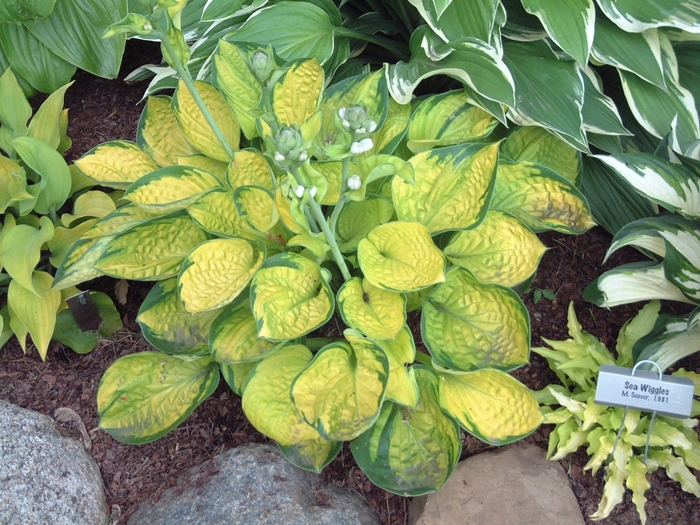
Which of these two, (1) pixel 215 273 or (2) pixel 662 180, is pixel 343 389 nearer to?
(1) pixel 215 273

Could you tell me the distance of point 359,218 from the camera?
135 centimetres

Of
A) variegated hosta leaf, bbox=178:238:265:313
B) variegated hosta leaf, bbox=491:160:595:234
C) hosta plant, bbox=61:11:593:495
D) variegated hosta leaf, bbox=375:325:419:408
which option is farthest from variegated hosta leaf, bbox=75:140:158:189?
variegated hosta leaf, bbox=491:160:595:234

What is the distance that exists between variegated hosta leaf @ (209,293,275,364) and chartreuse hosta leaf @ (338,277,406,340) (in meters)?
0.21

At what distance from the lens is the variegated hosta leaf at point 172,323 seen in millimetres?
1282

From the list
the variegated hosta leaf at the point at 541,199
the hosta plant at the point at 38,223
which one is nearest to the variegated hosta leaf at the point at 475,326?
the variegated hosta leaf at the point at 541,199

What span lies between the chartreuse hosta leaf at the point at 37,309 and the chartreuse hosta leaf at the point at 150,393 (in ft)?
0.70

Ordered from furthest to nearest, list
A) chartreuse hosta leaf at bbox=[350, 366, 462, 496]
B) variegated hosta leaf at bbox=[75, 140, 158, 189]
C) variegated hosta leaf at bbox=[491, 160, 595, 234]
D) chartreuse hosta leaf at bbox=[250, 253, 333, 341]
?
variegated hosta leaf at bbox=[75, 140, 158, 189], variegated hosta leaf at bbox=[491, 160, 595, 234], chartreuse hosta leaf at bbox=[350, 366, 462, 496], chartreuse hosta leaf at bbox=[250, 253, 333, 341]

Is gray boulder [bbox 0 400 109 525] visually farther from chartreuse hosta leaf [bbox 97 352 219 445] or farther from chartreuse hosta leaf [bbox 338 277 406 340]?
chartreuse hosta leaf [bbox 338 277 406 340]

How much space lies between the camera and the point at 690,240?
1.31 meters

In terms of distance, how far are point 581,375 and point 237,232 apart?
848mm

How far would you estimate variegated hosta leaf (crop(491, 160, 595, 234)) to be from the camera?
1329 millimetres

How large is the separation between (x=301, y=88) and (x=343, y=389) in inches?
26.5

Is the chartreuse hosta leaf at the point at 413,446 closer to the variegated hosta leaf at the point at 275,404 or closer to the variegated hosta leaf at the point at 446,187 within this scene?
the variegated hosta leaf at the point at 275,404

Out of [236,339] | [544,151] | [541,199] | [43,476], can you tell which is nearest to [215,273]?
[236,339]
